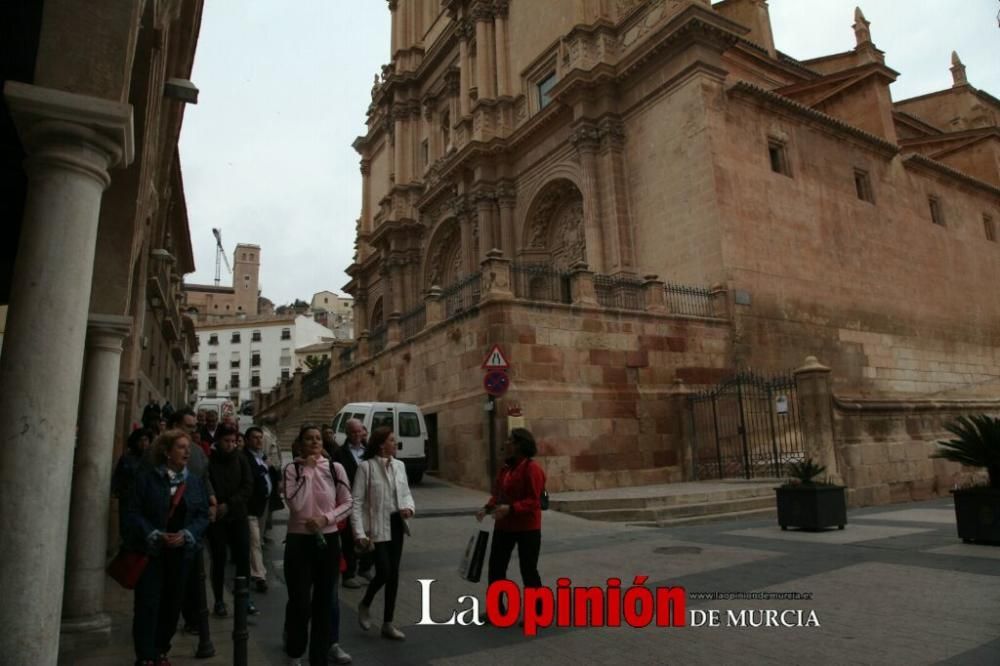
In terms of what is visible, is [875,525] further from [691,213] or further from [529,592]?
[691,213]

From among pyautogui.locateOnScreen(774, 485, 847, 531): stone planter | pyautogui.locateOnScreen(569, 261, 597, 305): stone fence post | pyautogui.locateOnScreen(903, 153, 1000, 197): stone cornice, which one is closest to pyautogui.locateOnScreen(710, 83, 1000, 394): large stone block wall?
pyautogui.locateOnScreen(903, 153, 1000, 197): stone cornice

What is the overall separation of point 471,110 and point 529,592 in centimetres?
2717

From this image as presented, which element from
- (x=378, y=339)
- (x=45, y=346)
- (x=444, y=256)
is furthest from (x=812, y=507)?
(x=444, y=256)

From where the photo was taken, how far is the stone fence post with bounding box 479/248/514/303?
1477 cm

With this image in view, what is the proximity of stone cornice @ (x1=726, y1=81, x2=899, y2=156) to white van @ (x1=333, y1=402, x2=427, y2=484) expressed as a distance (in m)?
13.4

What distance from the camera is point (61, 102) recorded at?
143 inches

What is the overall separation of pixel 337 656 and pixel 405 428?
11.0 meters

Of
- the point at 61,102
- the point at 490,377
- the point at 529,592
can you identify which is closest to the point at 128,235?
the point at 61,102

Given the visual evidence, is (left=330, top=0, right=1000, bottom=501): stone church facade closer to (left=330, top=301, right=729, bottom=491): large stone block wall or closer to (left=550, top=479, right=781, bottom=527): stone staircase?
(left=330, top=301, right=729, bottom=491): large stone block wall

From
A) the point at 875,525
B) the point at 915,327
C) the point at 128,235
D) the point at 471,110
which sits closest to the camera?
the point at 128,235

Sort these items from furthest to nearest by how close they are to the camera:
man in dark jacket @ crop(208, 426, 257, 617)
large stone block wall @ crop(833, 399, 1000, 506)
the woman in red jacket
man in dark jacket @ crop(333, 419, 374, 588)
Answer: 1. large stone block wall @ crop(833, 399, 1000, 506)
2. man in dark jacket @ crop(333, 419, 374, 588)
3. man in dark jacket @ crop(208, 426, 257, 617)
4. the woman in red jacket

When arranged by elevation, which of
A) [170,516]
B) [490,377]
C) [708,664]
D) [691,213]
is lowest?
[708,664]

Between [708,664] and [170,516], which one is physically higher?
[170,516]

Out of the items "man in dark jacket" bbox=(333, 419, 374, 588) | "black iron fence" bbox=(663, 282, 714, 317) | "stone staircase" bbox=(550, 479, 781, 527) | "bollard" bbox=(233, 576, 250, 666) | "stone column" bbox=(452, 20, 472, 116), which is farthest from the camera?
"stone column" bbox=(452, 20, 472, 116)
